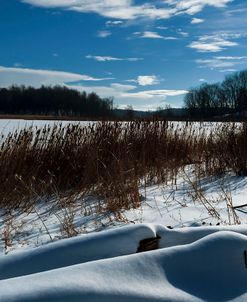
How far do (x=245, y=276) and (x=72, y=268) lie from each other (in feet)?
2.71

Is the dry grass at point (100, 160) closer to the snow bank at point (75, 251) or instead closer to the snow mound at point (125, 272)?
the snow bank at point (75, 251)

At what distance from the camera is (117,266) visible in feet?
5.91

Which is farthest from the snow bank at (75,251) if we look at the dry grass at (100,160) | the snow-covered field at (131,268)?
the dry grass at (100,160)

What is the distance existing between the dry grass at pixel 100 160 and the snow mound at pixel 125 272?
1.74 meters

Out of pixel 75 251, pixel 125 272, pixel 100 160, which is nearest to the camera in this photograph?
pixel 125 272

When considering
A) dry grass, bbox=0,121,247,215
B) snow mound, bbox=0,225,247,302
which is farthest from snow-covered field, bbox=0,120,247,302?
dry grass, bbox=0,121,247,215

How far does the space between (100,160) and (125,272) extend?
12.2 ft

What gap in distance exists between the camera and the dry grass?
181 inches

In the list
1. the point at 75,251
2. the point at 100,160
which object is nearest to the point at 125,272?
the point at 75,251

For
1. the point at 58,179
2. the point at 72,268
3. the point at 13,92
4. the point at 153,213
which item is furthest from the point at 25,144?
the point at 13,92

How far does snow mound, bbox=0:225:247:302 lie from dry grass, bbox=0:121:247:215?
174 cm

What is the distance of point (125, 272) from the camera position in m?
1.77

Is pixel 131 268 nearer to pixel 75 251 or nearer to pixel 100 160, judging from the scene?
pixel 75 251

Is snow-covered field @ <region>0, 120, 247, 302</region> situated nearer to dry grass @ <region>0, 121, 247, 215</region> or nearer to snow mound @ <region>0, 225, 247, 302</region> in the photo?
snow mound @ <region>0, 225, 247, 302</region>
